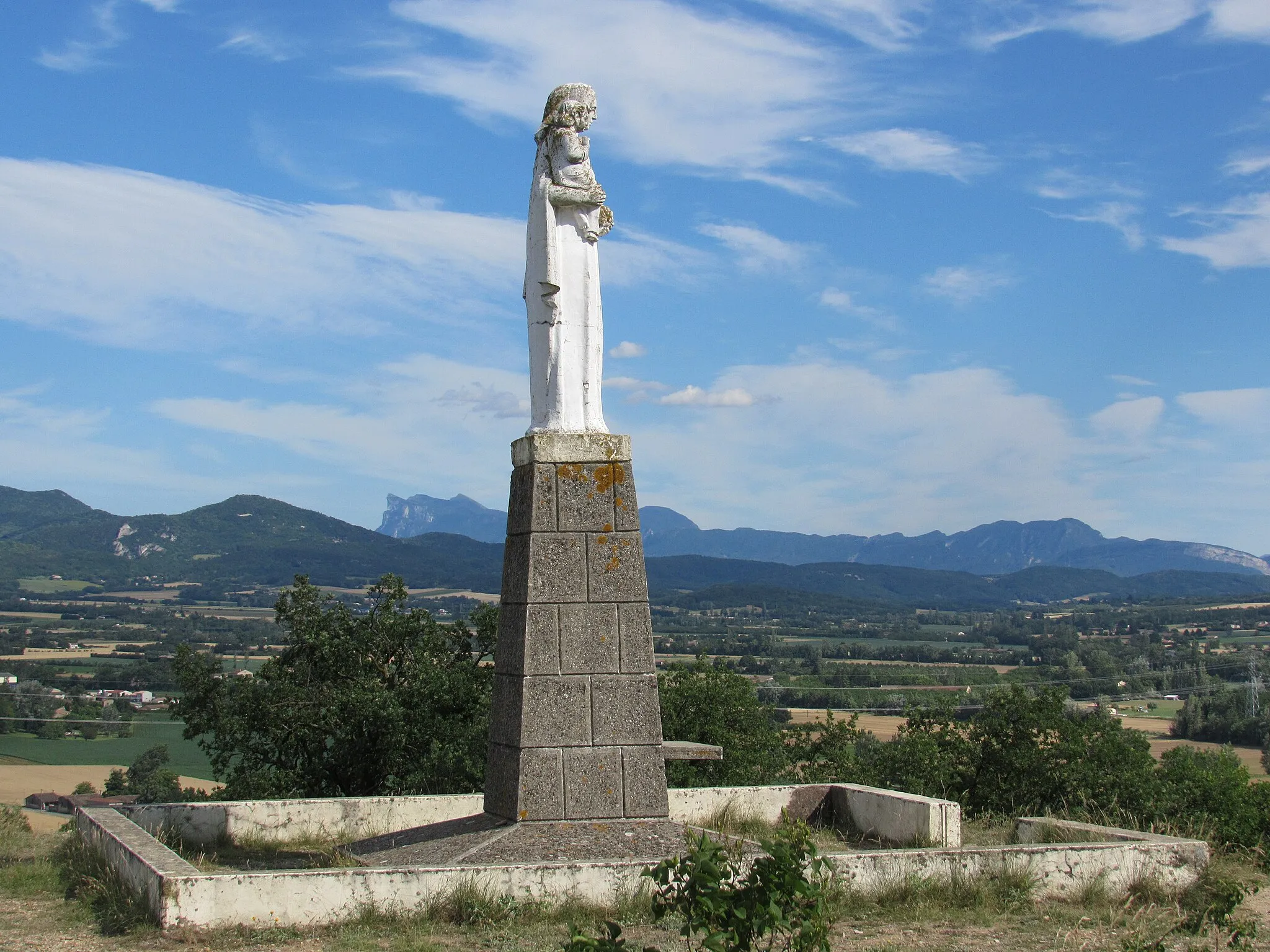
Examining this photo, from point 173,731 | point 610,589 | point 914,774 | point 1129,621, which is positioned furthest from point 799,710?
point 1129,621

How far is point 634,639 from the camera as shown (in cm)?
1059

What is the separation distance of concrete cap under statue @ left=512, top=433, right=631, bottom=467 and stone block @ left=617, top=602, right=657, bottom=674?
1.28 metres

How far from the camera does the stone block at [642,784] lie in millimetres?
10375

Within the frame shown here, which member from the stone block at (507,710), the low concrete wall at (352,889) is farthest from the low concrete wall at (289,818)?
the low concrete wall at (352,889)

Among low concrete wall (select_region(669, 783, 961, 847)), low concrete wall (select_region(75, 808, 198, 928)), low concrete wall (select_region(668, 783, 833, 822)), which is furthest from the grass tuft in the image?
low concrete wall (select_region(668, 783, 833, 822))

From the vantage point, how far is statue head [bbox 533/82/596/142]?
1118 centimetres

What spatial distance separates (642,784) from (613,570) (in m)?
1.79

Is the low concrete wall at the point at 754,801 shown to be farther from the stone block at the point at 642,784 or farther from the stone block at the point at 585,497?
the stone block at the point at 585,497

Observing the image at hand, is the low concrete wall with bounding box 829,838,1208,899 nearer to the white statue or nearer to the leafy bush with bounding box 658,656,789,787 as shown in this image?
the white statue

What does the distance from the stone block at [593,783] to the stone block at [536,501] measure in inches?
74.2

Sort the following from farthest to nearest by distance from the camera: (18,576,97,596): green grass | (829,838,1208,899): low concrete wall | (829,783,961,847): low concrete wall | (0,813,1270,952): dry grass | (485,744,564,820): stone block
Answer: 1. (18,576,97,596): green grass
2. (829,783,961,847): low concrete wall
3. (485,744,564,820): stone block
4. (829,838,1208,899): low concrete wall
5. (0,813,1270,952): dry grass

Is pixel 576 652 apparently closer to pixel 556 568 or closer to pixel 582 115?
pixel 556 568

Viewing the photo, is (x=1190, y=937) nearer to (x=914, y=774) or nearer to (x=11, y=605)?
(x=914, y=774)

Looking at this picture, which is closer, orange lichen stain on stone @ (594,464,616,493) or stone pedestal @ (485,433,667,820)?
stone pedestal @ (485,433,667,820)
